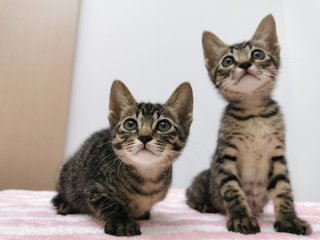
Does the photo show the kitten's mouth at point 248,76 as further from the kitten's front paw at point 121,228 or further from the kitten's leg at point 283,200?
the kitten's front paw at point 121,228

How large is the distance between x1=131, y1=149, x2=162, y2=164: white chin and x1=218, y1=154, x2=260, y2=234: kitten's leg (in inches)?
12.4

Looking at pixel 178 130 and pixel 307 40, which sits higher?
pixel 307 40

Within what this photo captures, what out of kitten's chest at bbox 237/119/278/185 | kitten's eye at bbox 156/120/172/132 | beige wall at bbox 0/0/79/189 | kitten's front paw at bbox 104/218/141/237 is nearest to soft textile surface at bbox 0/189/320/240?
kitten's front paw at bbox 104/218/141/237

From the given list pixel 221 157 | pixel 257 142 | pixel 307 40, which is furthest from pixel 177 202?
pixel 307 40

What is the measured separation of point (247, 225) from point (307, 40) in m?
1.80

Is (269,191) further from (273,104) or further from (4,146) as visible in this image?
A: (4,146)

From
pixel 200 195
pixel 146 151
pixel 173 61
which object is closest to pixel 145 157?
pixel 146 151

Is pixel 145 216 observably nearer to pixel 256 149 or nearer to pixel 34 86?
pixel 256 149

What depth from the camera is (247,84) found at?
4.07 feet

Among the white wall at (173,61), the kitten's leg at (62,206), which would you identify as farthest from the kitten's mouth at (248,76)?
the white wall at (173,61)

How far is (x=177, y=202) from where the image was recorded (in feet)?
5.75

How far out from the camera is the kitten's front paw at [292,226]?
1036mm

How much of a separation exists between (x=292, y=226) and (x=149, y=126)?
57 centimetres

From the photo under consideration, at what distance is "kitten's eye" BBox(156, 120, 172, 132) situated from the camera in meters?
1.13
